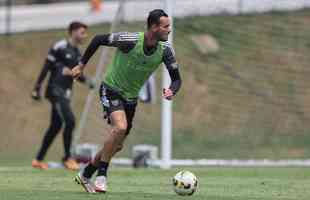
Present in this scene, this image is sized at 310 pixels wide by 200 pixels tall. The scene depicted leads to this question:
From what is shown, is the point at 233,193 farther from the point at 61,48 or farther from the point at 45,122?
the point at 45,122

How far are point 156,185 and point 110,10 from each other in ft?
69.9

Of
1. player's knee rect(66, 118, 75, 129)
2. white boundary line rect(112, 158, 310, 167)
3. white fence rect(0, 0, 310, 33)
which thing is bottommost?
white boundary line rect(112, 158, 310, 167)

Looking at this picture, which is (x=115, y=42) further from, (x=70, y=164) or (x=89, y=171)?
(x=70, y=164)

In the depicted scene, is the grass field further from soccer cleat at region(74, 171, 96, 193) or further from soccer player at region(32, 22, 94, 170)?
soccer player at region(32, 22, 94, 170)

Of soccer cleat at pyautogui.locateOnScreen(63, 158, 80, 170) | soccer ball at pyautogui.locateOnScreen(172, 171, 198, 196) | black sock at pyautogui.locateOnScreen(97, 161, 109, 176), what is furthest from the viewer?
soccer cleat at pyautogui.locateOnScreen(63, 158, 80, 170)

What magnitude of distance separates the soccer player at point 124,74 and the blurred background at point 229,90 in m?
8.49

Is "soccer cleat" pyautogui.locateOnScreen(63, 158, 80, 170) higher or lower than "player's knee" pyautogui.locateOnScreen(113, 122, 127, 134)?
lower

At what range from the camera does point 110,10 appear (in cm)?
3428

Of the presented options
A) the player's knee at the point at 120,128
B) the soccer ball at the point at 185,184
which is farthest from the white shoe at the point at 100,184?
the soccer ball at the point at 185,184

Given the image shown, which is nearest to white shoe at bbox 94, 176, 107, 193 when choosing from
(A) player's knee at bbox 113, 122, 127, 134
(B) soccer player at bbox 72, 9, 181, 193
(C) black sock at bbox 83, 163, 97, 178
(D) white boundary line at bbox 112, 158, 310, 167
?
(B) soccer player at bbox 72, 9, 181, 193

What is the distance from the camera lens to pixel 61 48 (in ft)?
56.6

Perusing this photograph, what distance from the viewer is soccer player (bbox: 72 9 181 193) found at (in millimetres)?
11875

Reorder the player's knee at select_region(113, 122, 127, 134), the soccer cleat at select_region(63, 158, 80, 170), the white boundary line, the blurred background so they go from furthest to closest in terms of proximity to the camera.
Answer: the blurred background → the white boundary line → the soccer cleat at select_region(63, 158, 80, 170) → the player's knee at select_region(113, 122, 127, 134)

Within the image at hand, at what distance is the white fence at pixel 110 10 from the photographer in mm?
23294
